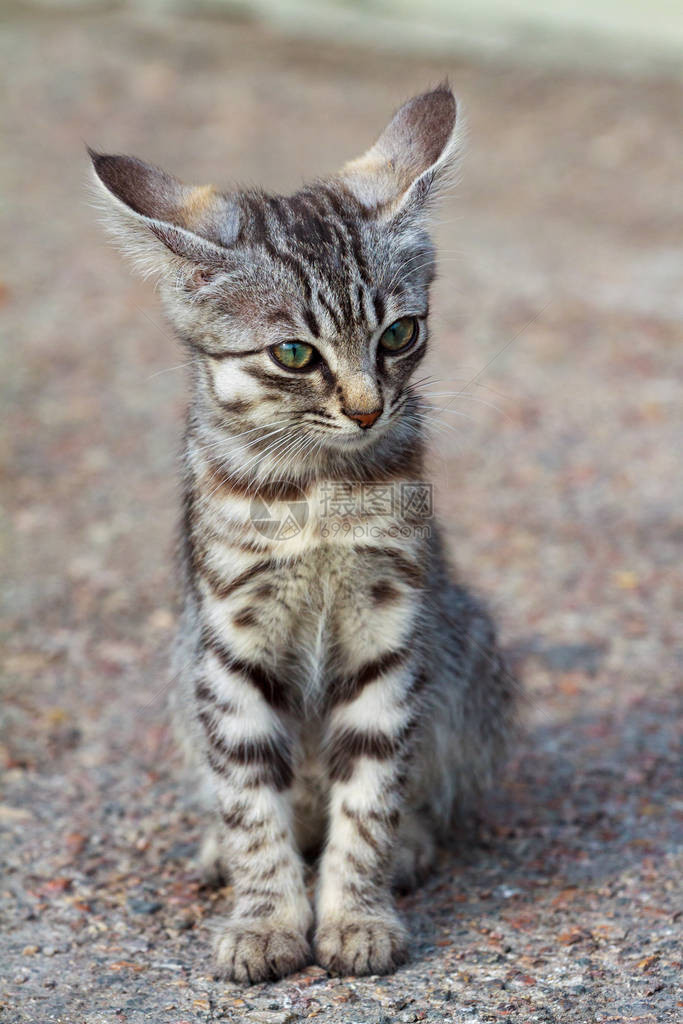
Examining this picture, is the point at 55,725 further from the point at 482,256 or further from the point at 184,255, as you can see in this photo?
the point at 482,256

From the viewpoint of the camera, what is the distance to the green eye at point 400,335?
11.9 ft

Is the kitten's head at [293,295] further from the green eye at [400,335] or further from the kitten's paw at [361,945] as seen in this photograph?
the kitten's paw at [361,945]

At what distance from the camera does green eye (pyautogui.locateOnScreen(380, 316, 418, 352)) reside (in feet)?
11.9

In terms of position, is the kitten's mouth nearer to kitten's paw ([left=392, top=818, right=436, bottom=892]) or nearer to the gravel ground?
the gravel ground

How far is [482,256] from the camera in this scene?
10.6 meters

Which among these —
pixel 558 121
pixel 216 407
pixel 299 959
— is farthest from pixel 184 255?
pixel 558 121

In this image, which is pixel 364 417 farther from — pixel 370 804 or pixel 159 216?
pixel 370 804

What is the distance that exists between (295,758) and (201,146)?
32.1 ft

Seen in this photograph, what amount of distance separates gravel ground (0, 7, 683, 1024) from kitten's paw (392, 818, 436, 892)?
0.07 metres

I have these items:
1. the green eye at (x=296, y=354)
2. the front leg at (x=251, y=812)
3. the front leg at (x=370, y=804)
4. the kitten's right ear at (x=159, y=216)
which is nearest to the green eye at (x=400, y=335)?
the green eye at (x=296, y=354)

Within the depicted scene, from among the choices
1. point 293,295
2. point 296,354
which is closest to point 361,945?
point 296,354

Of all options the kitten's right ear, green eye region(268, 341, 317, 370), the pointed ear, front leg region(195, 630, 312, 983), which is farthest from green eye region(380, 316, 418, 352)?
front leg region(195, 630, 312, 983)

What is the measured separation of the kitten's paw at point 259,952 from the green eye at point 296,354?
5.48 ft

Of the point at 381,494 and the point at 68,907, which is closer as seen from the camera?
the point at 381,494
